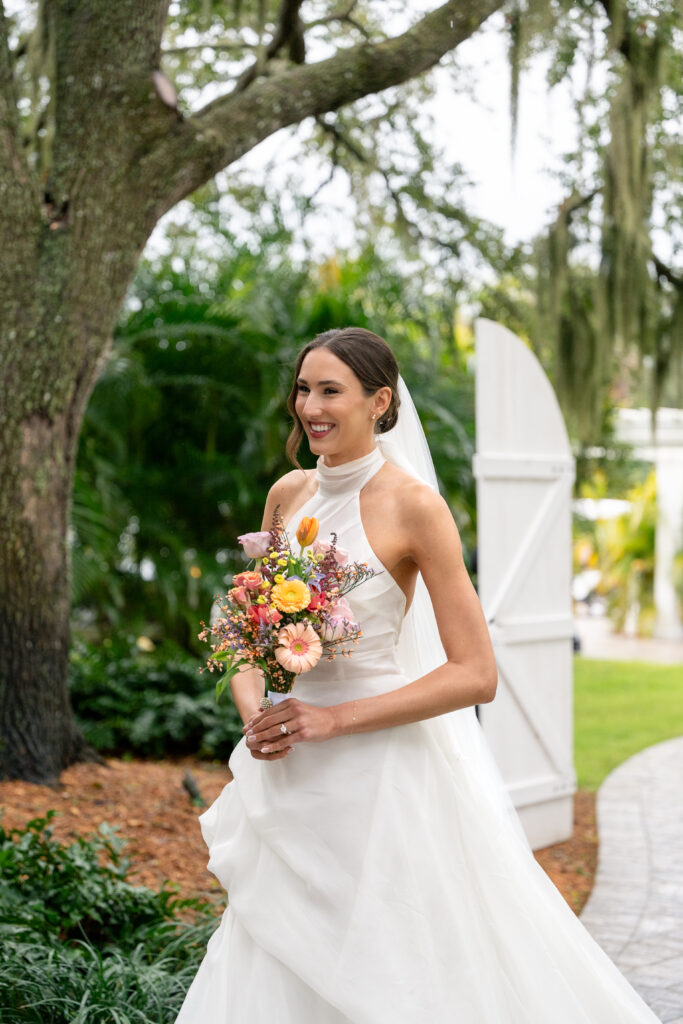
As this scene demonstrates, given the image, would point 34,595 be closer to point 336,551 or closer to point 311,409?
point 311,409

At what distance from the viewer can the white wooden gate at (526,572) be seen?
5.85 metres

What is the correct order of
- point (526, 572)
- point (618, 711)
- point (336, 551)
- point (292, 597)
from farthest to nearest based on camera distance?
point (618, 711) → point (526, 572) → point (336, 551) → point (292, 597)

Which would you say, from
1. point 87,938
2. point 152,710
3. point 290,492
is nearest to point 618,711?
point 152,710

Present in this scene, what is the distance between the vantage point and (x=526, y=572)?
19.9 feet

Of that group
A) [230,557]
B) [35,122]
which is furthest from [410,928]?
[230,557]

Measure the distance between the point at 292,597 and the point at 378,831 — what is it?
0.59 m

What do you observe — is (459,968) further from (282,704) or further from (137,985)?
(137,985)

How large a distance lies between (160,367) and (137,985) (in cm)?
687

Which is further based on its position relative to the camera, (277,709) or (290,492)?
(290,492)

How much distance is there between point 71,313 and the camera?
17.1 ft

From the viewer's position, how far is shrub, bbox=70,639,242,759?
24.5 ft

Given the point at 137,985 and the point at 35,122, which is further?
the point at 35,122

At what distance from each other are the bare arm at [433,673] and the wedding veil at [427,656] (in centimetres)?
22

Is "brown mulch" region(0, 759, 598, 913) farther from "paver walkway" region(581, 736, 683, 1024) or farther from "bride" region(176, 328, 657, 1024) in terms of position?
"bride" region(176, 328, 657, 1024)
